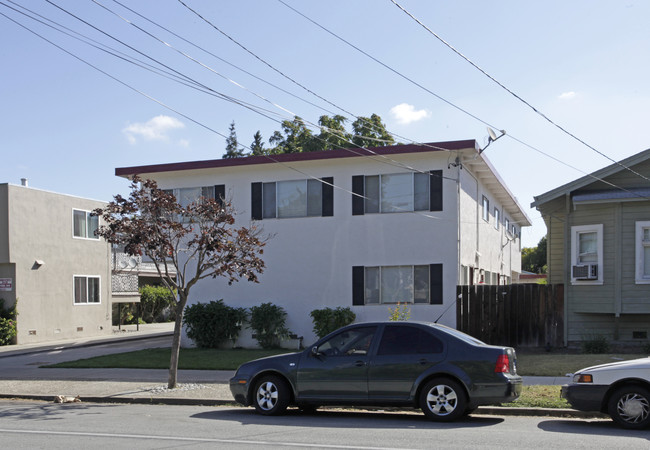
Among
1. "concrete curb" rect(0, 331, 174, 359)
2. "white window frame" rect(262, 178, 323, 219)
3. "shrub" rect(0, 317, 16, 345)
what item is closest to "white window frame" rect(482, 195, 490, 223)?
"white window frame" rect(262, 178, 323, 219)

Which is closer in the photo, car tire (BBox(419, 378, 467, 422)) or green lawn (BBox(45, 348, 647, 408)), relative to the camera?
car tire (BBox(419, 378, 467, 422))

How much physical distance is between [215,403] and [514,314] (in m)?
10.1

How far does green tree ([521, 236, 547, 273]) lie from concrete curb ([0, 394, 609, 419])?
53.6m

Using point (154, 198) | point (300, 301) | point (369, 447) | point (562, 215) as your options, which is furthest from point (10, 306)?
point (369, 447)

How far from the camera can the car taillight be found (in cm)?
955

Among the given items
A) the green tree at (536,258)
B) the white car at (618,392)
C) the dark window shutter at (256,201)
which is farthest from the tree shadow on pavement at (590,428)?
the green tree at (536,258)

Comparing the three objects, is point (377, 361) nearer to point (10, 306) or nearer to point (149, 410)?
point (149, 410)

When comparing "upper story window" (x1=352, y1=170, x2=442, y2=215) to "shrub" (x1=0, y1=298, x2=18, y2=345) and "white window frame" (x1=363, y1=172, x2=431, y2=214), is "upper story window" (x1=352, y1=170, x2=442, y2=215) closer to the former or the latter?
"white window frame" (x1=363, y1=172, x2=431, y2=214)

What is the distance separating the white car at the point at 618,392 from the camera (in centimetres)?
888

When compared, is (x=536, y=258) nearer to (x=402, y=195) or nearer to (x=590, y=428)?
(x=402, y=195)

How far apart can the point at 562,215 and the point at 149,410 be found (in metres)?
14.6

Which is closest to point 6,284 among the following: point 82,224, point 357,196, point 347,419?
point 82,224

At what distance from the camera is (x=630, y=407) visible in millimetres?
8953

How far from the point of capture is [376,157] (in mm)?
20078
